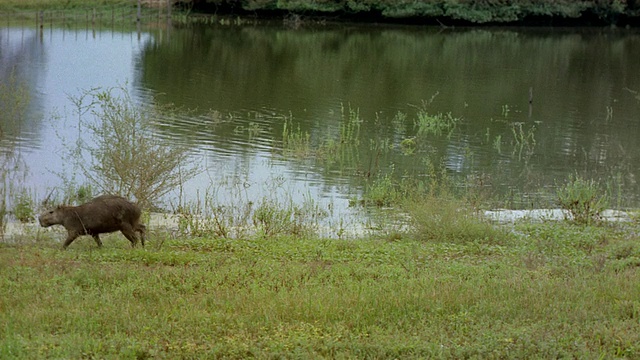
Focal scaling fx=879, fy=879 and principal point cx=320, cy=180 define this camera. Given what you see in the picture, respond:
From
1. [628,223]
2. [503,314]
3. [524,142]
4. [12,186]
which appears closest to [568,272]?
[503,314]

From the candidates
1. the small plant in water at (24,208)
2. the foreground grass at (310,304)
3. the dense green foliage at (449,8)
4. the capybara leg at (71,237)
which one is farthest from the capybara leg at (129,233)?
the dense green foliage at (449,8)

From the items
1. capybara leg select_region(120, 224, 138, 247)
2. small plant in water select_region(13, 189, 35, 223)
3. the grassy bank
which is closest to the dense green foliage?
the grassy bank

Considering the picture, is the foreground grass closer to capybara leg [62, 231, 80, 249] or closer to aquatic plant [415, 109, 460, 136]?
capybara leg [62, 231, 80, 249]

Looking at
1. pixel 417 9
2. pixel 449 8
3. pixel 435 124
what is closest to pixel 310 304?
pixel 435 124

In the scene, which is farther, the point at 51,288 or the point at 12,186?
the point at 12,186

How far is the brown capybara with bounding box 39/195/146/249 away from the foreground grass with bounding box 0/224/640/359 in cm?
27

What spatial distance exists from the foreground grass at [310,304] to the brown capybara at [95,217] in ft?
0.89

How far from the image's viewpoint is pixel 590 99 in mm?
32125

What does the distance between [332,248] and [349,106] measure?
15.7 m

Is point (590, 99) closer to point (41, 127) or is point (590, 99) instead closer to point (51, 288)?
point (41, 127)

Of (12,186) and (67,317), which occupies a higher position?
(67,317)

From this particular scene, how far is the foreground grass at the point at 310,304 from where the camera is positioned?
668cm

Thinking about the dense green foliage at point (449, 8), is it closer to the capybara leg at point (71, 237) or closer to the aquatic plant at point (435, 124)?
the aquatic plant at point (435, 124)

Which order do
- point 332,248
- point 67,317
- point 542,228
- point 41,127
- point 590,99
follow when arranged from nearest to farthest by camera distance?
point 67,317
point 332,248
point 542,228
point 41,127
point 590,99
